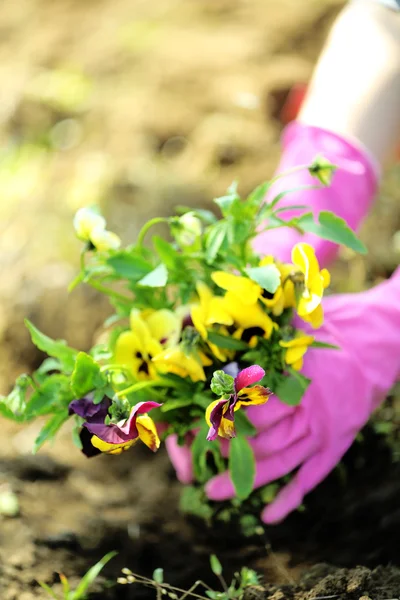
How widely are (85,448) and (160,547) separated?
0.34m

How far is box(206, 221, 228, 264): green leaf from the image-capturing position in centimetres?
84

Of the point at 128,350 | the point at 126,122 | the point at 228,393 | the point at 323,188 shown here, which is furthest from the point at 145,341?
the point at 126,122

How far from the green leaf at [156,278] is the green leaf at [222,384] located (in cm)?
21

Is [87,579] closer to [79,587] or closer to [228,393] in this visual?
[79,587]

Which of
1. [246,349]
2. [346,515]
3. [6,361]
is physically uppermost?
[246,349]

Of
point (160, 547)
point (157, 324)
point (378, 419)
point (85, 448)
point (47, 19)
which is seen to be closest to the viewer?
point (85, 448)

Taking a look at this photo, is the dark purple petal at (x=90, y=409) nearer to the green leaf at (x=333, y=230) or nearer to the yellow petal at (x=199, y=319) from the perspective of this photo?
the yellow petal at (x=199, y=319)

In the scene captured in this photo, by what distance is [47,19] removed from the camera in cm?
264

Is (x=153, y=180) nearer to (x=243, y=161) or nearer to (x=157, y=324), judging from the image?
(x=243, y=161)

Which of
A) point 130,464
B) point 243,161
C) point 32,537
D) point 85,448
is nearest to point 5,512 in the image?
point 32,537

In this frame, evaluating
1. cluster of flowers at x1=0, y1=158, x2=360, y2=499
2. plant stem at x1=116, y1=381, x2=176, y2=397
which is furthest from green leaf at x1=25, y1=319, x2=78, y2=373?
plant stem at x1=116, y1=381, x2=176, y2=397

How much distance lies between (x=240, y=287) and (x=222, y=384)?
0.68 feet

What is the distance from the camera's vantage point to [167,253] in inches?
34.3

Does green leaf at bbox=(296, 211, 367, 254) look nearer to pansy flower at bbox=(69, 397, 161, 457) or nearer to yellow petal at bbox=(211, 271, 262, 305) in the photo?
yellow petal at bbox=(211, 271, 262, 305)
